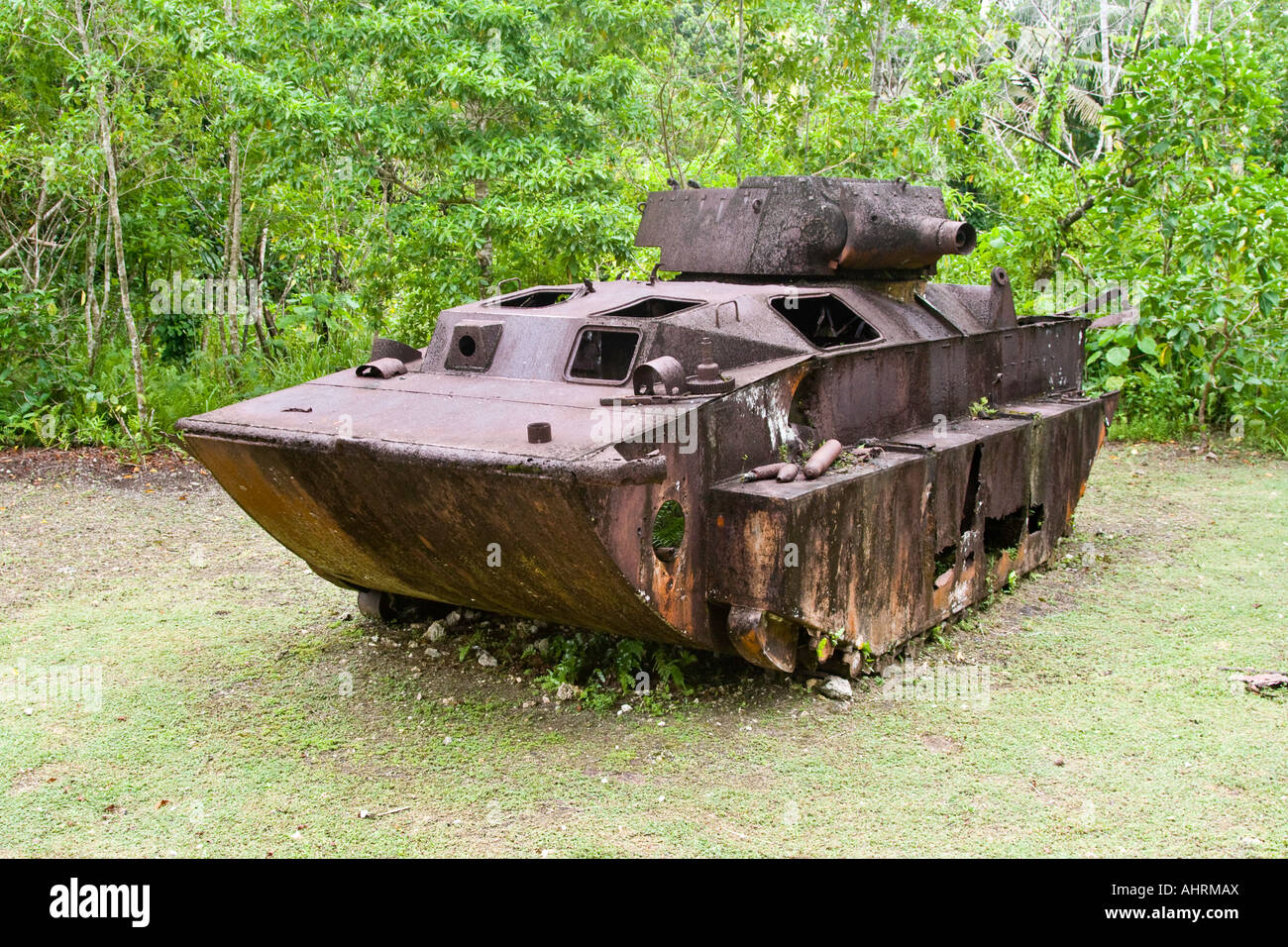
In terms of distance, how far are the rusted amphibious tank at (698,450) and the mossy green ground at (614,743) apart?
1.34ft

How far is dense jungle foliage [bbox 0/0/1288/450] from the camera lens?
30.9 feet

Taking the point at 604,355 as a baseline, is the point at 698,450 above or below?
below

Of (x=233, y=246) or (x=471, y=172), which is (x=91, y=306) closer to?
(x=233, y=246)

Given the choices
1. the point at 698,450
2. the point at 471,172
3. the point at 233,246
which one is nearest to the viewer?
the point at 698,450

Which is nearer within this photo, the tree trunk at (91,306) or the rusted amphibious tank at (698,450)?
the rusted amphibious tank at (698,450)

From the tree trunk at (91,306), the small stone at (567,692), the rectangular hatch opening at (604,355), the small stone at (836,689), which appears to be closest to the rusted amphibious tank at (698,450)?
the rectangular hatch opening at (604,355)

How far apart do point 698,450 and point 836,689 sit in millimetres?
1271

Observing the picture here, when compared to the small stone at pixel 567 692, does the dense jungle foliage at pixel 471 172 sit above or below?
above

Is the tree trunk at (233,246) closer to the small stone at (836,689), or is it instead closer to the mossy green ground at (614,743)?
the mossy green ground at (614,743)

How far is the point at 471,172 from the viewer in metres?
9.23

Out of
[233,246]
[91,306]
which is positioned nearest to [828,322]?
[233,246]

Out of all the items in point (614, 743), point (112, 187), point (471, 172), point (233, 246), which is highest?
point (471, 172)

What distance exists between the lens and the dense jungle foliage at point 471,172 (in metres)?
9.41

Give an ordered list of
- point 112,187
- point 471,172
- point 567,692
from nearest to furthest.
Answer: point 567,692, point 471,172, point 112,187
